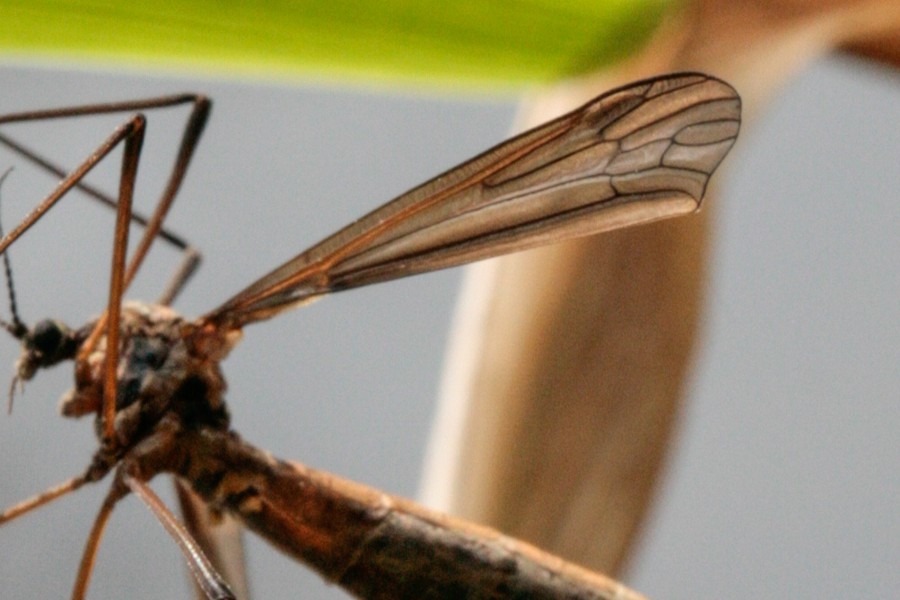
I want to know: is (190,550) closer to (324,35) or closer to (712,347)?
(324,35)

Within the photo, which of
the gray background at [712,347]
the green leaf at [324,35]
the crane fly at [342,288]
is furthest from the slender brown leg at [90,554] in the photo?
the gray background at [712,347]

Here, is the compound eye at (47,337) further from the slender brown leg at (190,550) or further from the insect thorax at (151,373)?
the slender brown leg at (190,550)

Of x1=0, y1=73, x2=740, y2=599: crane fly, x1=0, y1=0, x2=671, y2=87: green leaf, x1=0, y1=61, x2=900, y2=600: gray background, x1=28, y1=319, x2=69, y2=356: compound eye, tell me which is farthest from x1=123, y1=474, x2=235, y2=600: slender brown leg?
x1=0, y1=61, x2=900, y2=600: gray background

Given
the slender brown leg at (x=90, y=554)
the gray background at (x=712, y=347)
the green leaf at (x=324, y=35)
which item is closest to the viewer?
the green leaf at (x=324, y=35)

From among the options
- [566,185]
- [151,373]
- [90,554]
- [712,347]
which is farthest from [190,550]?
[712,347]

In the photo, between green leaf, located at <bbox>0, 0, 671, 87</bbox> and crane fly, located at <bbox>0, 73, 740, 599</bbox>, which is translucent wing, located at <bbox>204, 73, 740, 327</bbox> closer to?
crane fly, located at <bbox>0, 73, 740, 599</bbox>

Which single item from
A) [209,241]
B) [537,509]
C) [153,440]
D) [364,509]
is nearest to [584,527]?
[537,509]

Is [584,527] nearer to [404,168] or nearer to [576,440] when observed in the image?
[576,440]
